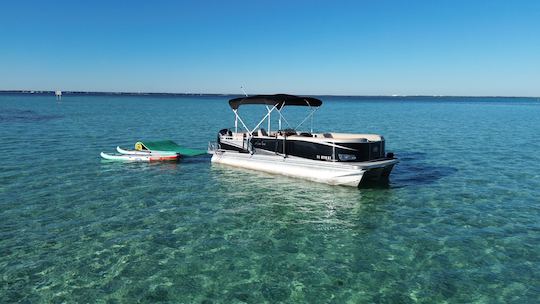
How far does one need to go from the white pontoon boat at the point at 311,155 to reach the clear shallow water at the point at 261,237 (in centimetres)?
75

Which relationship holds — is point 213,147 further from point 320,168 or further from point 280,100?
point 320,168

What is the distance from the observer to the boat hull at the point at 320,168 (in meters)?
18.5

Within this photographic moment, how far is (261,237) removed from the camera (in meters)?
12.6

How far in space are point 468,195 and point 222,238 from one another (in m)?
12.5

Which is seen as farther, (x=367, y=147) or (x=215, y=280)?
(x=367, y=147)

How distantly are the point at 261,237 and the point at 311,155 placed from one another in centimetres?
845

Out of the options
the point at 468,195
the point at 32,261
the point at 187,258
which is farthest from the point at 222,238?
the point at 468,195

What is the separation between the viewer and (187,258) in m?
10.9

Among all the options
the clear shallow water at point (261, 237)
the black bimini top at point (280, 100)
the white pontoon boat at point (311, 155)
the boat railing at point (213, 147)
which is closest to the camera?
the clear shallow water at point (261, 237)

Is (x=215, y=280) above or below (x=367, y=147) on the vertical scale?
below

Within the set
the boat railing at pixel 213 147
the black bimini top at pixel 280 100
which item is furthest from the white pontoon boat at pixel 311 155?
→ the boat railing at pixel 213 147

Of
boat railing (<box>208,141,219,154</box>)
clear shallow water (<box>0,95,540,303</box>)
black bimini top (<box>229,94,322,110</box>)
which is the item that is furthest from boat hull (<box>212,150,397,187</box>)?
black bimini top (<box>229,94,322,110</box>)

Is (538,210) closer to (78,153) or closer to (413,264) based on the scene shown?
(413,264)

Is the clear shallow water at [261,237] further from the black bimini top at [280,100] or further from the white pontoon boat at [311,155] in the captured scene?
the black bimini top at [280,100]
